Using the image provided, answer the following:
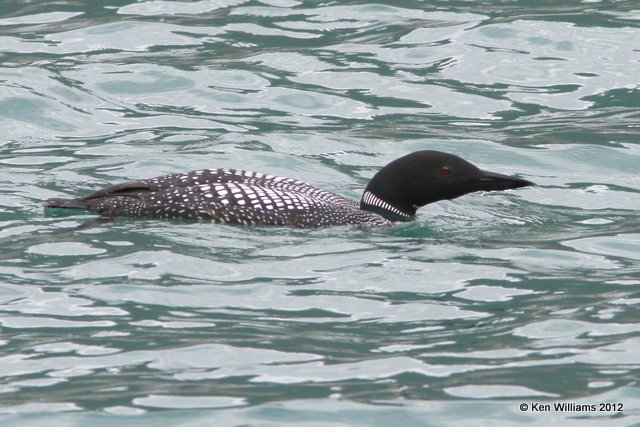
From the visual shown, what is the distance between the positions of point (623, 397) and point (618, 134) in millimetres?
5343

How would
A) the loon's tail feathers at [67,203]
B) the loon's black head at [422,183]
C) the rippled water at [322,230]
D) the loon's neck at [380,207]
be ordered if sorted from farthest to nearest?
the loon's neck at [380,207], the loon's black head at [422,183], the loon's tail feathers at [67,203], the rippled water at [322,230]

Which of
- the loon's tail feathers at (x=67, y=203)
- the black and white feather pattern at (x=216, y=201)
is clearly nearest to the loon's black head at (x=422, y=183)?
the black and white feather pattern at (x=216, y=201)

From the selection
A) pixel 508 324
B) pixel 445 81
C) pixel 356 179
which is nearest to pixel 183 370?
pixel 508 324

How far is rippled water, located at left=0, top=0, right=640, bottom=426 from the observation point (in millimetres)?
5641

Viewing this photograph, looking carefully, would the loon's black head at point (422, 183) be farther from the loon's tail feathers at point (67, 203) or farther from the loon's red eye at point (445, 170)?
the loon's tail feathers at point (67, 203)

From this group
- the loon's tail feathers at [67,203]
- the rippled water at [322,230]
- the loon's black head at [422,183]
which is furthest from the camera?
the loon's black head at [422,183]

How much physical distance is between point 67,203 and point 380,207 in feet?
6.03

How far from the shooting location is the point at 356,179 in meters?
9.88

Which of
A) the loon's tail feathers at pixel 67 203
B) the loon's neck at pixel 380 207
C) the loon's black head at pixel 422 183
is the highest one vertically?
the loon's tail feathers at pixel 67 203

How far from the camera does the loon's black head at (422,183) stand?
28.4ft

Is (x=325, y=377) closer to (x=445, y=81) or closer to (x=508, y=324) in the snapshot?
(x=508, y=324)

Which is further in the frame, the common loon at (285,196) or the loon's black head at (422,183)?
the loon's black head at (422,183)

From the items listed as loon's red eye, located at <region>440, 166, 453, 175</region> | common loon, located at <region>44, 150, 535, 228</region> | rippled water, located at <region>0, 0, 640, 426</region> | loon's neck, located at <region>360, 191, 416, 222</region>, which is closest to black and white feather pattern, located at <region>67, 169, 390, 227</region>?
common loon, located at <region>44, 150, 535, 228</region>

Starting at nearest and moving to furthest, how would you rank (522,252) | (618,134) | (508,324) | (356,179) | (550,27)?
(508,324), (522,252), (356,179), (618,134), (550,27)
